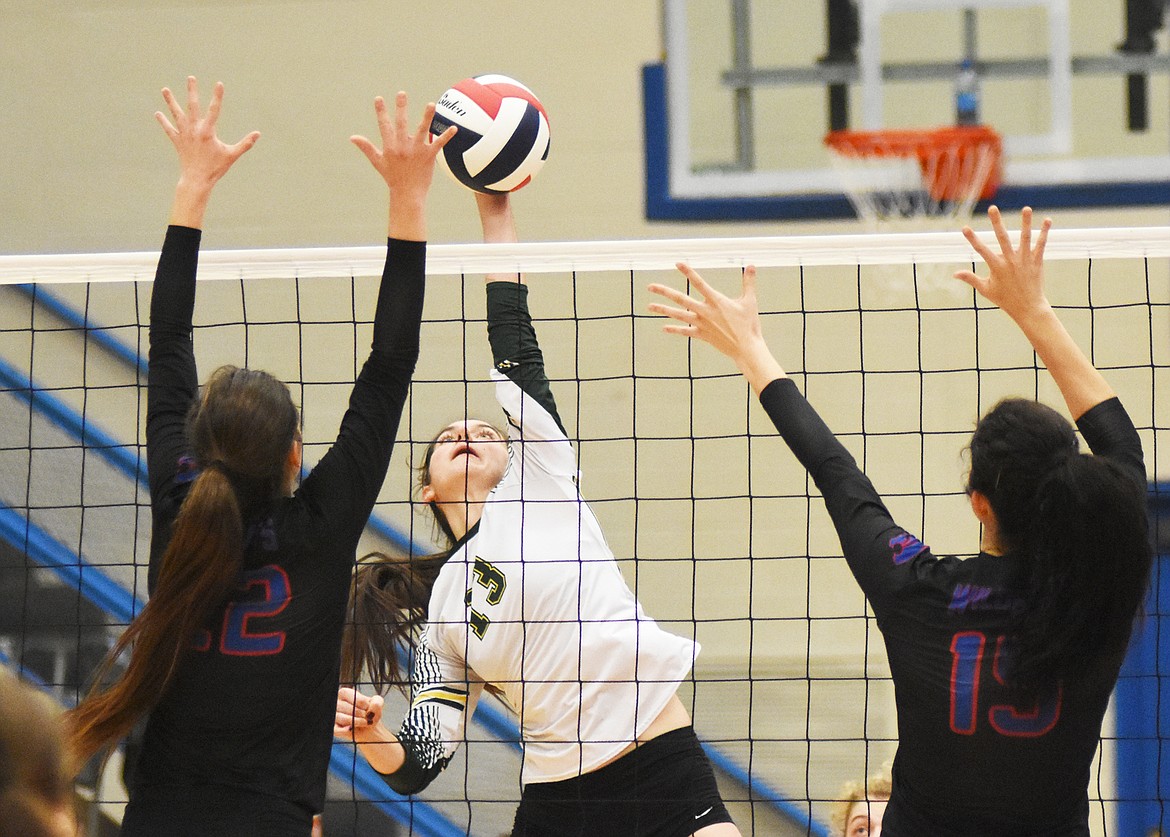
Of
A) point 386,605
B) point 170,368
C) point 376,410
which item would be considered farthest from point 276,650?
point 386,605

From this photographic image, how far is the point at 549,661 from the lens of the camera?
290 cm

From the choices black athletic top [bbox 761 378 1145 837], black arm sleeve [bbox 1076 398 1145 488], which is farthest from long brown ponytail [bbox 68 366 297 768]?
black arm sleeve [bbox 1076 398 1145 488]

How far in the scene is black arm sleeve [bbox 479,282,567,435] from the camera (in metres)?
2.81

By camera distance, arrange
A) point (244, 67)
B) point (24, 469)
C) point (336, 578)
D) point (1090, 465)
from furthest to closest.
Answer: point (244, 67)
point (24, 469)
point (336, 578)
point (1090, 465)

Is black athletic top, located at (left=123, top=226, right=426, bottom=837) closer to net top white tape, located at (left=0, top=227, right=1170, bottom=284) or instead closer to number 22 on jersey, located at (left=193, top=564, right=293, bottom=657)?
number 22 on jersey, located at (left=193, top=564, right=293, bottom=657)

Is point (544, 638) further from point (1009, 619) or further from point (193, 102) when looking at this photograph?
point (193, 102)

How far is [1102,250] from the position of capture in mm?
2824

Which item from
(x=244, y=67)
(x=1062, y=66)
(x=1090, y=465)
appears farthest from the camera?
(x=244, y=67)

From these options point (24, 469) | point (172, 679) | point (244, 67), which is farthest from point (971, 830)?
point (244, 67)

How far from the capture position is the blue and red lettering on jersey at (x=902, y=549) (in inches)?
79.4

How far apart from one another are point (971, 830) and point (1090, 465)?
573 mm

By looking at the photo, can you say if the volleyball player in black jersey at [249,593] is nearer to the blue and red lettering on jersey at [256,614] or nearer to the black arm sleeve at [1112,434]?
→ the blue and red lettering on jersey at [256,614]

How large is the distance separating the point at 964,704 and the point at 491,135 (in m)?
1.66

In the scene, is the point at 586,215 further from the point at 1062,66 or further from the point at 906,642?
the point at 906,642
